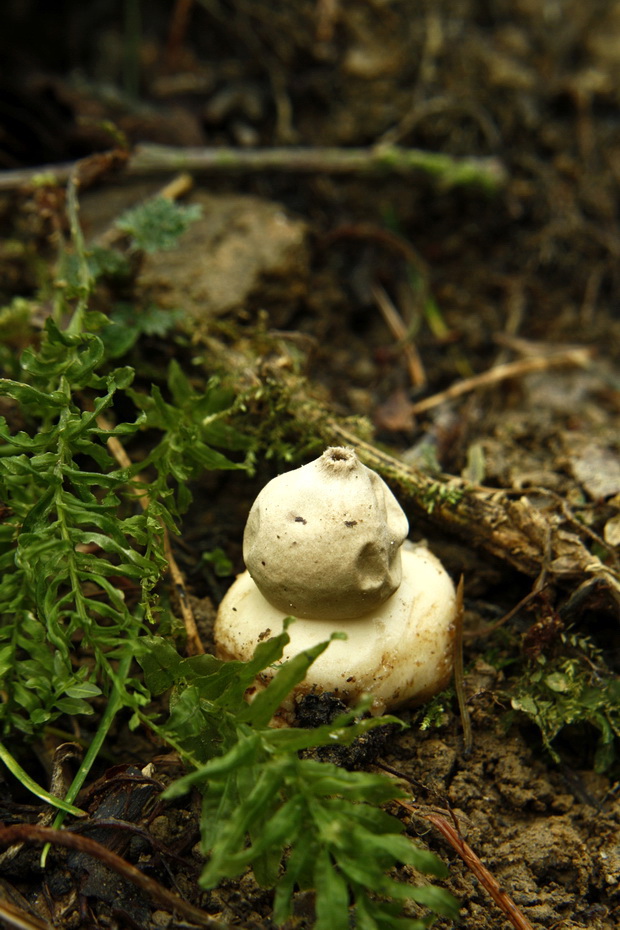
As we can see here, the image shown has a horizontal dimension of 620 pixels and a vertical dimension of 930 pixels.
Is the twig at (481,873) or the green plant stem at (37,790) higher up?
the green plant stem at (37,790)

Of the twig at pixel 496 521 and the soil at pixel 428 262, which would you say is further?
the twig at pixel 496 521

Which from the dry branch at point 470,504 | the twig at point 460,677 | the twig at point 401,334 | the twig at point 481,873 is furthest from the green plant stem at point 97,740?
the twig at point 401,334

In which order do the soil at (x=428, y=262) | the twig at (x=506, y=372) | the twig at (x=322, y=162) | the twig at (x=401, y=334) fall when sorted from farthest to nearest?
the twig at (x=322, y=162) < the twig at (x=401, y=334) < the twig at (x=506, y=372) < the soil at (x=428, y=262)

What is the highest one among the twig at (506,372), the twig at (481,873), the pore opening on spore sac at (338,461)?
the pore opening on spore sac at (338,461)

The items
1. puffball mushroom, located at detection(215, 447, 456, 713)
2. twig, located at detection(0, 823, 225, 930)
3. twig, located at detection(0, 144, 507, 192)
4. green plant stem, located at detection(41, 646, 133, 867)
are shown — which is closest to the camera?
twig, located at detection(0, 823, 225, 930)

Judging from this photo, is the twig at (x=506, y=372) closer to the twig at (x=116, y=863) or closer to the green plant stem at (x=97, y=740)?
the green plant stem at (x=97, y=740)

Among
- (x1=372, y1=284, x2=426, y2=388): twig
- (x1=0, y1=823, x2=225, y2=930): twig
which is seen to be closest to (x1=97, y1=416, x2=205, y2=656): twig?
(x1=0, y1=823, x2=225, y2=930): twig

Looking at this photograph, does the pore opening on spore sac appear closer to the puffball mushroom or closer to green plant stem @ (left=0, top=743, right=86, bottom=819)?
the puffball mushroom
